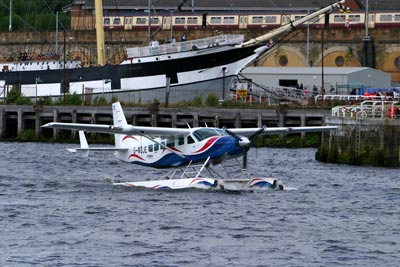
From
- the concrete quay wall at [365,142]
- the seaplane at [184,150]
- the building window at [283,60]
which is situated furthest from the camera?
the building window at [283,60]

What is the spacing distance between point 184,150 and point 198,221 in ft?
28.8

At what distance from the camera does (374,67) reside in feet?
357

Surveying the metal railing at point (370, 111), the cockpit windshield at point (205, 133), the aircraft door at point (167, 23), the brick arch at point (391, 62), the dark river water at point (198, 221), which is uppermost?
the aircraft door at point (167, 23)

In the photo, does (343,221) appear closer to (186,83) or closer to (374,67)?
(186,83)

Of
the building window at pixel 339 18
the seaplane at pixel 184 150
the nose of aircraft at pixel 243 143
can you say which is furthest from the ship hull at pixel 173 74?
the nose of aircraft at pixel 243 143

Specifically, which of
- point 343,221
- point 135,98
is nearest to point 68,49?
point 135,98

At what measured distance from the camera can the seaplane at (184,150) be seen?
1864 inches

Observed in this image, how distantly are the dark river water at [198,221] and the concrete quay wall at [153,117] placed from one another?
49.4 ft

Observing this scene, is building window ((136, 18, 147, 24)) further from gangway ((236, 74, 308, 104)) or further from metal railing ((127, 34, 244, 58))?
metal railing ((127, 34, 244, 58))

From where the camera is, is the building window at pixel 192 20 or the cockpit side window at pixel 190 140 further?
the building window at pixel 192 20

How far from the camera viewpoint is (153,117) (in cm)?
7494

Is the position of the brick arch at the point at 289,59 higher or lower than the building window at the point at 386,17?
lower

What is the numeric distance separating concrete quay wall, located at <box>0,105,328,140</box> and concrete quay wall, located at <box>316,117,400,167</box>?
11.6 m

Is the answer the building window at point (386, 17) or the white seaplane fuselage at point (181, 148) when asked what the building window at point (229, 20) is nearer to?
the building window at point (386, 17)
